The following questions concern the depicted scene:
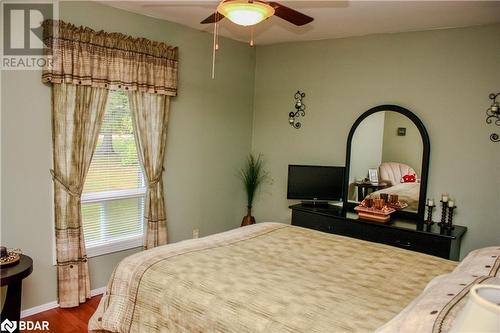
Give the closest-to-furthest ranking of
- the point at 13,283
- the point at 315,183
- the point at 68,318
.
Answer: the point at 13,283, the point at 68,318, the point at 315,183

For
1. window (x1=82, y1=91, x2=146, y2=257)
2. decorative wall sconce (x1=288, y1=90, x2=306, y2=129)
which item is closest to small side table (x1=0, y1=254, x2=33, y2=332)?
window (x1=82, y1=91, x2=146, y2=257)

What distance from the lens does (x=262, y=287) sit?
193 cm

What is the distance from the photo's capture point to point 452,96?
358 cm

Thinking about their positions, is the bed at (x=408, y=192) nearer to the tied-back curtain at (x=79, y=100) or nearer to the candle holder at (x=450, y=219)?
the candle holder at (x=450, y=219)

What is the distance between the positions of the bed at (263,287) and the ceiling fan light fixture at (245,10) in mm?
1389

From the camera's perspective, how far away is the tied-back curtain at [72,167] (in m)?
3.07

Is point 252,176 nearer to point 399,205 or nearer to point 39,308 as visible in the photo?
point 399,205

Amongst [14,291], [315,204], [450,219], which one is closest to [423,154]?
[450,219]

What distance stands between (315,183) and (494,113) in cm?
177

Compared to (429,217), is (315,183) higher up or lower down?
higher up

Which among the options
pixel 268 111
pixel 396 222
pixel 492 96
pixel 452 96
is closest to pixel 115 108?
pixel 268 111

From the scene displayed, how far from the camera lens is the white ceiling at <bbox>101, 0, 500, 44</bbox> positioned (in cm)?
304

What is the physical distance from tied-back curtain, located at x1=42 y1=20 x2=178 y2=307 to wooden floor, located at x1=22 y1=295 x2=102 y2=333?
8 cm

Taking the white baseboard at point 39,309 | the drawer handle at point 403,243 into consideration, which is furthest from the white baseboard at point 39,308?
the drawer handle at point 403,243
